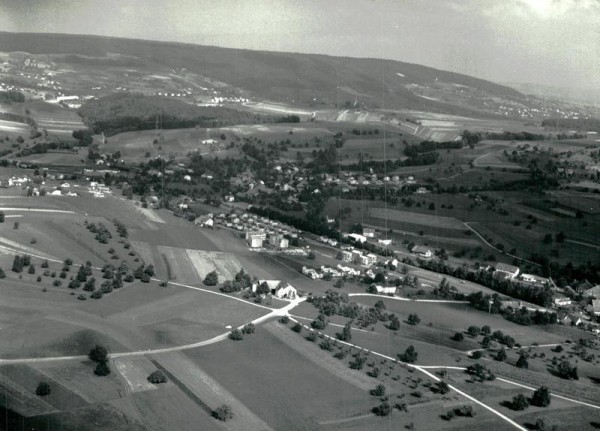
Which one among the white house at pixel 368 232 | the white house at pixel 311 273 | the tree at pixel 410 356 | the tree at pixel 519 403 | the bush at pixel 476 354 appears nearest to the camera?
the tree at pixel 519 403

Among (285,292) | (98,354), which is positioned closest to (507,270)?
(285,292)

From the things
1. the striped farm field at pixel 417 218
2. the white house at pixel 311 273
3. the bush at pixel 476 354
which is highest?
the striped farm field at pixel 417 218

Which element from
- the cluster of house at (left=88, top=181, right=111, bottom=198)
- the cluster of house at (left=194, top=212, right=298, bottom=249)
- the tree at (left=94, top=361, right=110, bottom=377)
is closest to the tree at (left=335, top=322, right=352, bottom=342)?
the tree at (left=94, top=361, right=110, bottom=377)

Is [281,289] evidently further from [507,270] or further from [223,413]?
A: [507,270]

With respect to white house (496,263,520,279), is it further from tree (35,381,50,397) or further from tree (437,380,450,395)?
tree (35,381,50,397)

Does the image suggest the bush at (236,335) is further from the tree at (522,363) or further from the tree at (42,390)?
the tree at (522,363)

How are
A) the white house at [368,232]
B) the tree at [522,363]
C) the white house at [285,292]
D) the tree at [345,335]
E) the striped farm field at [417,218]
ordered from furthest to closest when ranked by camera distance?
the striped farm field at [417,218] < the white house at [368,232] < the white house at [285,292] < the tree at [345,335] < the tree at [522,363]

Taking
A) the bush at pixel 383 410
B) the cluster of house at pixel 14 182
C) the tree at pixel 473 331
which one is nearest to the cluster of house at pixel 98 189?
the cluster of house at pixel 14 182
